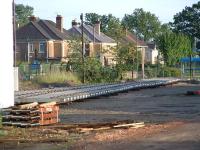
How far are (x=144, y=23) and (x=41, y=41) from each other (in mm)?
73282

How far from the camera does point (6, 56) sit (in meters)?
20.2

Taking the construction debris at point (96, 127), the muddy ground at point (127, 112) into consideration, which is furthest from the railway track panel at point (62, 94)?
the construction debris at point (96, 127)

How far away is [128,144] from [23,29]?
6947 centimetres

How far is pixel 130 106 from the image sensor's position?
968 inches

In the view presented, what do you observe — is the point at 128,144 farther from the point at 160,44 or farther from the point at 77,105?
the point at 160,44

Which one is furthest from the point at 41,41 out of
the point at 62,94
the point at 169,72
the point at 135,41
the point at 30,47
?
the point at 62,94

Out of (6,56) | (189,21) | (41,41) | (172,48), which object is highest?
(189,21)

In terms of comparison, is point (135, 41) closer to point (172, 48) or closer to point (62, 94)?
point (172, 48)

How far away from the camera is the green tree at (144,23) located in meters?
147

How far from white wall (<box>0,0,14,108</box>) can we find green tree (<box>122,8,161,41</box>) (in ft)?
413

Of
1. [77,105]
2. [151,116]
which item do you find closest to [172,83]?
[77,105]

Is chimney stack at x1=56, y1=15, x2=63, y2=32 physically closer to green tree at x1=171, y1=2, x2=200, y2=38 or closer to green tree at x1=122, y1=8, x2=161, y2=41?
green tree at x1=171, y1=2, x2=200, y2=38

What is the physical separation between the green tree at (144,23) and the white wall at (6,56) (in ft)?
413

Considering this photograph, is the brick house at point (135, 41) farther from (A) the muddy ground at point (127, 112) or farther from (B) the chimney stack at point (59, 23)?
(A) the muddy ground at point (127, 112)
